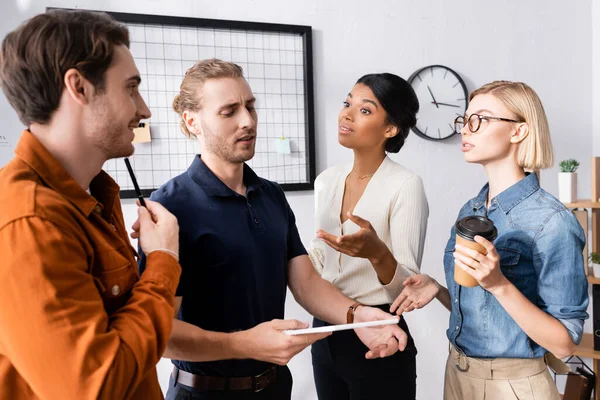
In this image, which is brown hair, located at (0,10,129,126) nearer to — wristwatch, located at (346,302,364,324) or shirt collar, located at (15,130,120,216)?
shirt collar, located at (15,130,120,216)

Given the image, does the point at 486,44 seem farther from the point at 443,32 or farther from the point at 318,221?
the point at 318,221

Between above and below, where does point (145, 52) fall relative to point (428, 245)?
above

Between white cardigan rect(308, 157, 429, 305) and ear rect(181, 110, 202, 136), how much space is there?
2.25 feet

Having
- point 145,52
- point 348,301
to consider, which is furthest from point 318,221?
point 145,52

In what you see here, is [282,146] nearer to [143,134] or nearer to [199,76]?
[143,134]

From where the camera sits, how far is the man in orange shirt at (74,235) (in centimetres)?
78

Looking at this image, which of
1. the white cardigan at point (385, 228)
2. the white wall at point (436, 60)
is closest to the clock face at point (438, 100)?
the white wall at point (436, 60)

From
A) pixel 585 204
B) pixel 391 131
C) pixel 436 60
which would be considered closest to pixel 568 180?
pixel 585 204

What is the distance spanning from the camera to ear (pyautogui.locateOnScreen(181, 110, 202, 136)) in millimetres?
1489

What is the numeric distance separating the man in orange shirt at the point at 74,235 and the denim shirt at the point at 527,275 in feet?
2.95

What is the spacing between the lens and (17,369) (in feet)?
2.65

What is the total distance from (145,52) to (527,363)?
7.08 ft

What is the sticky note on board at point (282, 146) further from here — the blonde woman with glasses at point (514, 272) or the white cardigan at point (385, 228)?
the blonde woman with glasses at point (514, 272)

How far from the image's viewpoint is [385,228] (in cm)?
190
